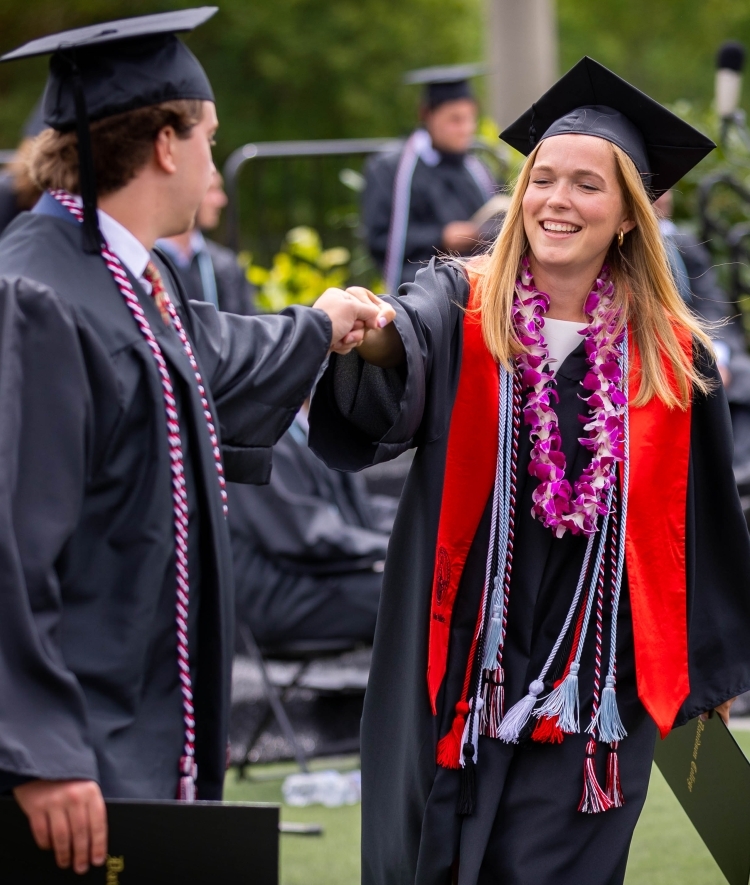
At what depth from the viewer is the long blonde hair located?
114 inches

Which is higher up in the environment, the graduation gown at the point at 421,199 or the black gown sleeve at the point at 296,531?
the graduation gown at the point at 421,199

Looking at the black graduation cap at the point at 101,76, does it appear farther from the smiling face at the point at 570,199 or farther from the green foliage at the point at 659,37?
the green foliage at the point at 659,37

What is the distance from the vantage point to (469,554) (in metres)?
2.89

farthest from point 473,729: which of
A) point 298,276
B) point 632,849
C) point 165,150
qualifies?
point 298,276

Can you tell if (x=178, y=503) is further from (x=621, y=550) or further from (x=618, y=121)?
(x=618, y=121)

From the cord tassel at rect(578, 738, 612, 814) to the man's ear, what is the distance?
1.53 metres

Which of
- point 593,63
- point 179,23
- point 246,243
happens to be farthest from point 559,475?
point 246,243

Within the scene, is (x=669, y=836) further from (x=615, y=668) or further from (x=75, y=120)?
(x=75, y=120)

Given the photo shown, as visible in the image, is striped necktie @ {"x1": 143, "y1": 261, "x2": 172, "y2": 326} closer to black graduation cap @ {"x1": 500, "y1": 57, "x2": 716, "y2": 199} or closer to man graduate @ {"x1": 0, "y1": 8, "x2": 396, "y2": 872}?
man graduate @ {"x1": 0, "y1": 8, "x2": 396, "y2": 872}

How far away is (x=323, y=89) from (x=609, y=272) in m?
24.5

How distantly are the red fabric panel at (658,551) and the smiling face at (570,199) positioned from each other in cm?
30

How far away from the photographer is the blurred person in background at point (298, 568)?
5.11 metres

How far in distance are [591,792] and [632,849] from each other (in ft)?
5.56

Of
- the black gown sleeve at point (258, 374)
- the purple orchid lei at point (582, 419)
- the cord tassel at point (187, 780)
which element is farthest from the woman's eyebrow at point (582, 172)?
the cord tassel at point (187, 780)
